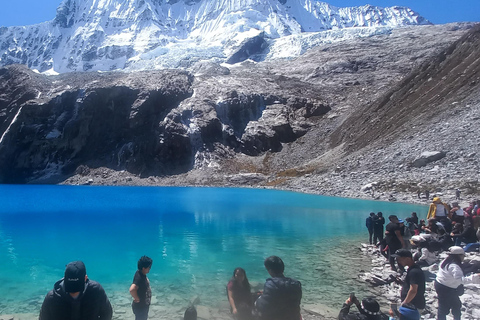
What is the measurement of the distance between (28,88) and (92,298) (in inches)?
4820

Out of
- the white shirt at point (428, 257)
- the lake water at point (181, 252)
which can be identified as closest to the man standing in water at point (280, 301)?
the lake water at point (181, 252)

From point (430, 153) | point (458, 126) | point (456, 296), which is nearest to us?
point (456, 296)

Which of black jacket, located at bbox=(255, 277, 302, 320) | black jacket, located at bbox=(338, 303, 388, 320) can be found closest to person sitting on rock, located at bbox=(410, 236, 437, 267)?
black jacket, located at bbox=(338, 303, 388, 320)

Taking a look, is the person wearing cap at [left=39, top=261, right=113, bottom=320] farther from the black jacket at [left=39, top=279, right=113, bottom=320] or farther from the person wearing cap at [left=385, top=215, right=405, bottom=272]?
the person wearing cap at [left=385, top=215, right=405, bottom=272]

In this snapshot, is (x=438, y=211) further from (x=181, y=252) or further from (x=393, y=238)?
(x=181, y=252)

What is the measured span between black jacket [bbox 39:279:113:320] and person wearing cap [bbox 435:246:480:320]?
6.56 meters

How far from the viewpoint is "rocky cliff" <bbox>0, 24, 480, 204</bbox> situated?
65.9m

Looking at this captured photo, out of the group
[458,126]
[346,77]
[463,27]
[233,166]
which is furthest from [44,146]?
[463,27]

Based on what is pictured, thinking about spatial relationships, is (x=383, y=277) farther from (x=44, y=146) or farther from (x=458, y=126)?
(x=44, y=146)

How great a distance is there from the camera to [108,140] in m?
97.8

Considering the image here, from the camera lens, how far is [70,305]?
4.55 m

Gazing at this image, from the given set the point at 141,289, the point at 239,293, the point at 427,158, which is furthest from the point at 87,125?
the point at 239,293

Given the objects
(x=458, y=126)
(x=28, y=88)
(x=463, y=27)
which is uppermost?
(x=463, y=27)

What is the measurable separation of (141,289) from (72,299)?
8.96 ft
